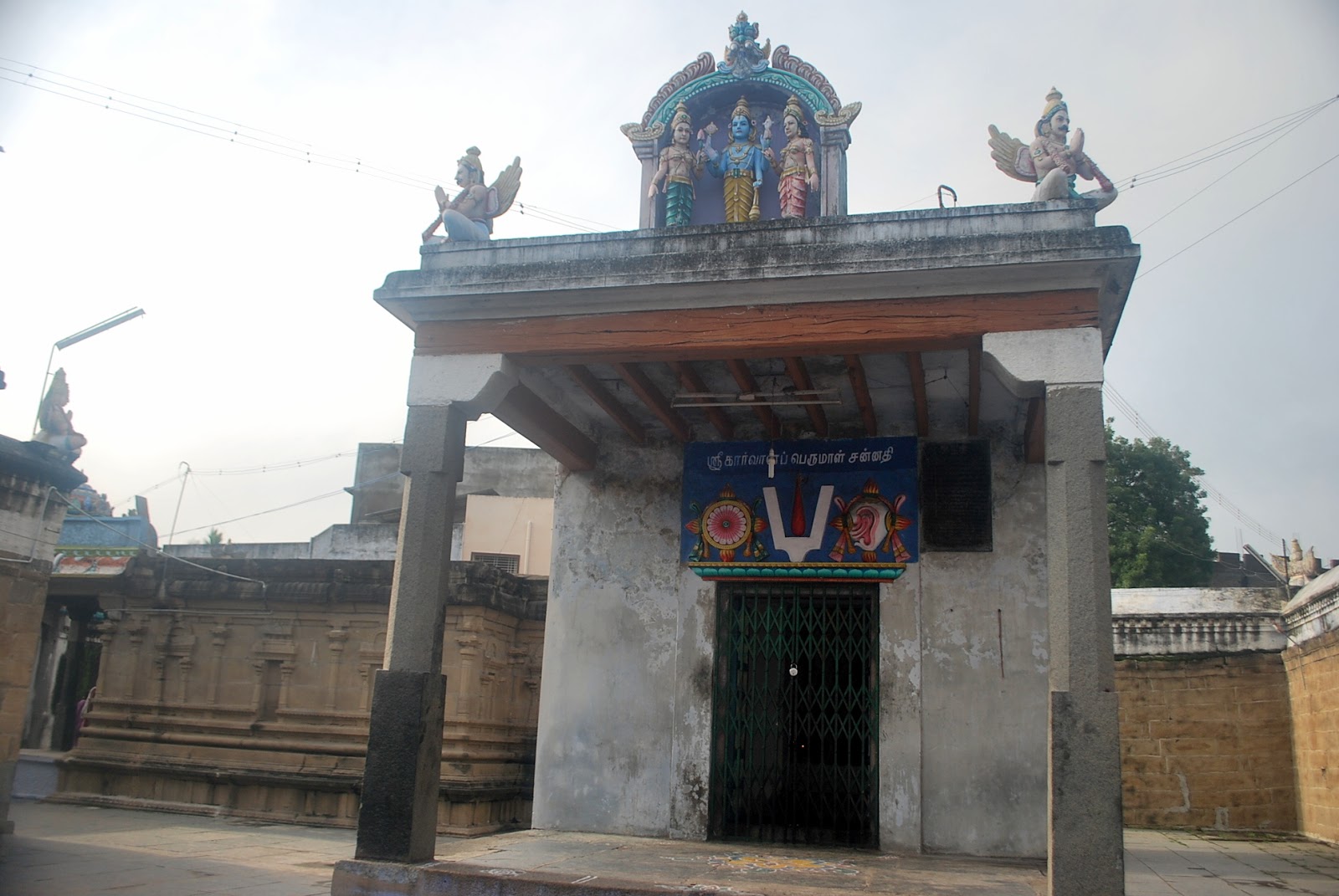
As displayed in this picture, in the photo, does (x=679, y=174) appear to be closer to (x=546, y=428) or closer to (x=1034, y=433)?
(x=546, y=428)

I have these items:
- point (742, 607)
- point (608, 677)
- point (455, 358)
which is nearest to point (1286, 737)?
point (742, 607)

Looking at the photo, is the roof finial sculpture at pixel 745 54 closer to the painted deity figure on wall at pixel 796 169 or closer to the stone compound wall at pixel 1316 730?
the painted deity figure on wall at pixel 796 169

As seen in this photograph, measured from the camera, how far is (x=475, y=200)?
26.9 ft

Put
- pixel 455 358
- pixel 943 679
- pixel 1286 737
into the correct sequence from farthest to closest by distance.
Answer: pixel 1286 737
pixel 943 679
pixel 455 358

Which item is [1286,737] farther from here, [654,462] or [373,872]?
[373,872]

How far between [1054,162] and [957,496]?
2.88 metres

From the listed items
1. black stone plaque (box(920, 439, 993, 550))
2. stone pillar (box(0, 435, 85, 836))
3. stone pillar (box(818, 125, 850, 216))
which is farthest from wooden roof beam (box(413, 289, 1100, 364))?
stone pillar (box(0, 435, 85, 836))

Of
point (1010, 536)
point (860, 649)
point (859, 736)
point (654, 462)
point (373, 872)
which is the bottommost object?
point (373, 872)

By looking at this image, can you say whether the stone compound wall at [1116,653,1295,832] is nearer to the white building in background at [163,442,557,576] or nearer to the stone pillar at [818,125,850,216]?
the stone pillar at [818,125,850,216]

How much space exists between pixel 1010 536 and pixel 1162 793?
6196mm

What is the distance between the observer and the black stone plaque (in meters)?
8.68

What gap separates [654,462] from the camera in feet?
31.7

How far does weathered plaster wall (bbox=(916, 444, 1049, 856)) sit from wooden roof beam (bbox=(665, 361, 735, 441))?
2.04 m

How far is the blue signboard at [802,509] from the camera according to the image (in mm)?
8781
